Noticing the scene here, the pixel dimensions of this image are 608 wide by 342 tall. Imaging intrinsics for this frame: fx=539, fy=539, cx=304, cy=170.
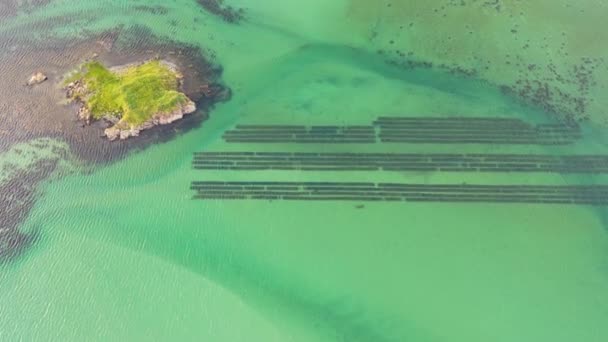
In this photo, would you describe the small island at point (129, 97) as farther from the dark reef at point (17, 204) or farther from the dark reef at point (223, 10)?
the dark reef at point (223, 10)

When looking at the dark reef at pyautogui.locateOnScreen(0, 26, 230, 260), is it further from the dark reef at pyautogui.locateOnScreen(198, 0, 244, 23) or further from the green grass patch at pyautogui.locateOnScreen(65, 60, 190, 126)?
the dark reef at pyautogui.locateOnScreen(198, 0, 244, 23)

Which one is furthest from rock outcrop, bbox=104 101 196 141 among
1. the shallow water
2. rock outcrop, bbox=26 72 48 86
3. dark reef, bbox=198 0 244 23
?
dark reef, bbox=198 0 244 23

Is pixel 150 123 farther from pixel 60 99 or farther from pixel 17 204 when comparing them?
pixel 17 204

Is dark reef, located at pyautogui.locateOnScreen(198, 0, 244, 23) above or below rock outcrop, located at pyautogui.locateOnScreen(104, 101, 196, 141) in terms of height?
above

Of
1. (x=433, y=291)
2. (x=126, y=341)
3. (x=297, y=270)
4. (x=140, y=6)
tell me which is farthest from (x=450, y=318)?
(x=140, y=6)

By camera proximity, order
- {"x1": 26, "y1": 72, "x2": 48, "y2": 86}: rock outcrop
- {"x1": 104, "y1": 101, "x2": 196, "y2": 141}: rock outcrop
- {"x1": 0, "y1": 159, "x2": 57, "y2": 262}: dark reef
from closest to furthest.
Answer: {"x1": 0, "y1": 159, "x2": 57, "y2": 262}: dark reef < {"x1": 104, "y1": 101, "x2": 196, "y2": 141}: rock outcrop < {"x1": 26, "y1": 72, "x2": 48, "y2": 86}: rock outcrop

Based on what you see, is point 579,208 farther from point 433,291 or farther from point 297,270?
point 297,270

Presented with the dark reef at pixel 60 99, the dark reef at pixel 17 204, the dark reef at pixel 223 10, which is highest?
the dark reef at pixel 223 10

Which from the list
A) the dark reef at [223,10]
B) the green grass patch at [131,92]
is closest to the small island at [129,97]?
the green grass patch at [131,92]

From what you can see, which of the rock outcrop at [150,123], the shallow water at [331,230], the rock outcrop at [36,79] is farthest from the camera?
the rock outcrop at [36,79]
